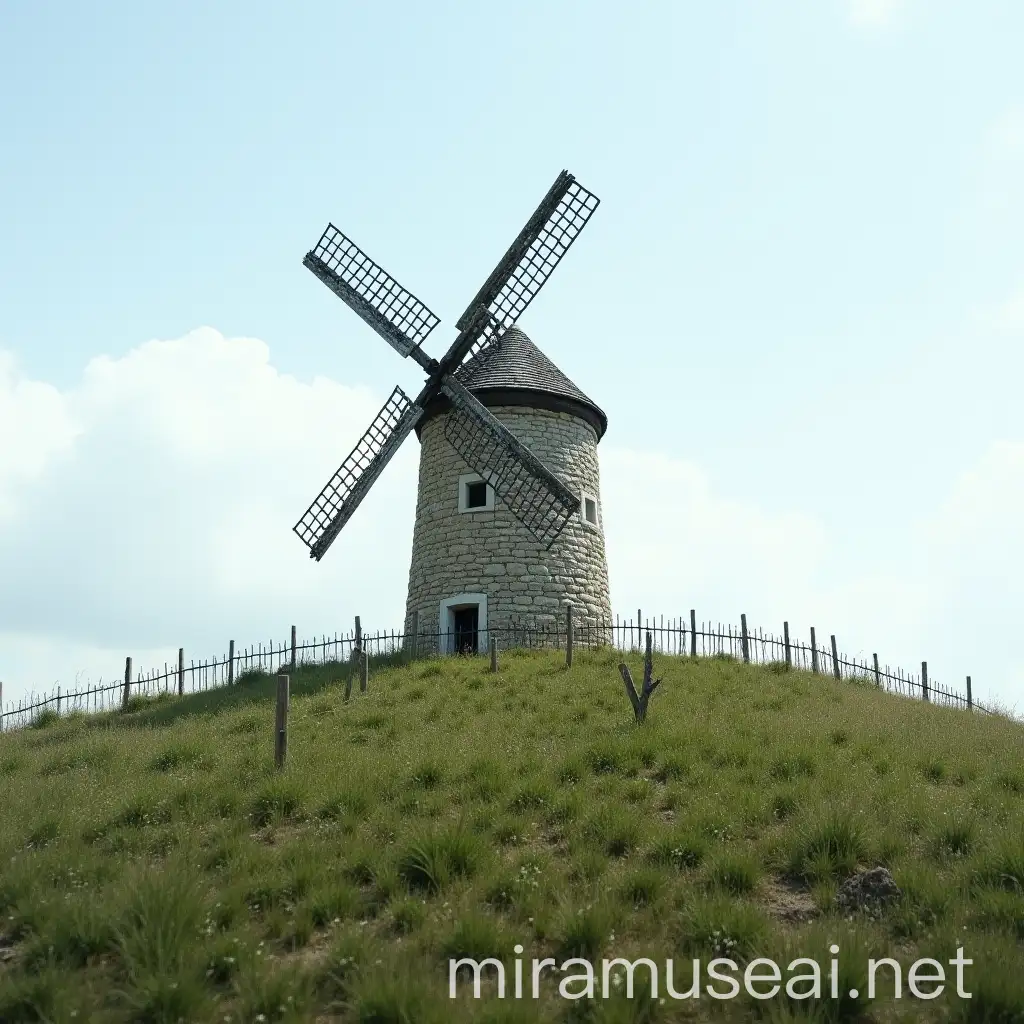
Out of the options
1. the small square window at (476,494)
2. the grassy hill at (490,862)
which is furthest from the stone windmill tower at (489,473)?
the grassy hill at (490,862)

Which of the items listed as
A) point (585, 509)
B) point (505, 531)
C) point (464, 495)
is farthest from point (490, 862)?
point (585, 509)

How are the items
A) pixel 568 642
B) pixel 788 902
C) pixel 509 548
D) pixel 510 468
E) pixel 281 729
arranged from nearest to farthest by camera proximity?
pixel 788 902 < pixel 281 729 < pixel 568 642 < pixel 510 468 < pixel 509 548

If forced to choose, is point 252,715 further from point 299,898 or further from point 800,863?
point 800,863

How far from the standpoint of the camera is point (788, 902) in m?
7.85

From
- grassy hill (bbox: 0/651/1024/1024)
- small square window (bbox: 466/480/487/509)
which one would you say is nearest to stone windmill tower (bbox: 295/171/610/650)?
small square window (bbox: 466/480/487/509)

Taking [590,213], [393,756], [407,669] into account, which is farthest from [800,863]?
[590,213]

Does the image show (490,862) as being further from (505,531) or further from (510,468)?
(505,531)

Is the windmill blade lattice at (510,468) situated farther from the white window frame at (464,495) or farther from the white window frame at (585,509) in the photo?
the white window frame at (585,509)

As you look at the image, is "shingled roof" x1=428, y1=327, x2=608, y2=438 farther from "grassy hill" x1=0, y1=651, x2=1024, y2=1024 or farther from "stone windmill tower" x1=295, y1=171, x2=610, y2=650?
"grassy hill" x1=0, y1=651, x2=1024, y2=1024

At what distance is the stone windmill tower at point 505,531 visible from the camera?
20.9m

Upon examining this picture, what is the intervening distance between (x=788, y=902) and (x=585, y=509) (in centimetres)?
1500

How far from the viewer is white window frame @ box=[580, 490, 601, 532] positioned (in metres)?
22.2

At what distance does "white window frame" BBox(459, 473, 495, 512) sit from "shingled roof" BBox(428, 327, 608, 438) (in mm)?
1746

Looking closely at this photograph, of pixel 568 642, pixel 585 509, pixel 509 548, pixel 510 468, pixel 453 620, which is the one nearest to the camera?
pixel 568 642
